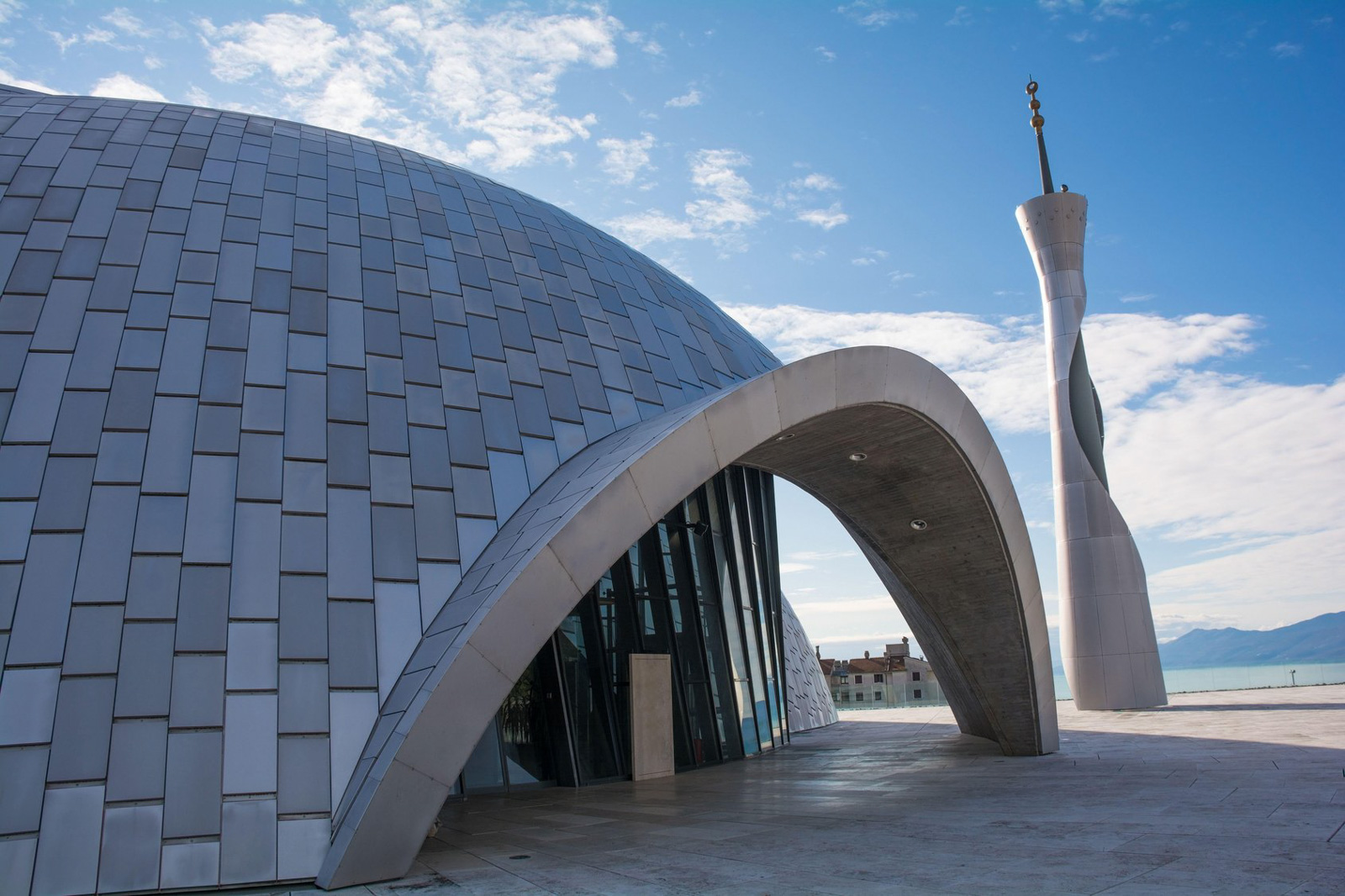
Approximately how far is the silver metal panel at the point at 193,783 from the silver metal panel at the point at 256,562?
1.50 m

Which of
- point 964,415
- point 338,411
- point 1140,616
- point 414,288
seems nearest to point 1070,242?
point 1140,616

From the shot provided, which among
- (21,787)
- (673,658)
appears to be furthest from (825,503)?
(21,787)

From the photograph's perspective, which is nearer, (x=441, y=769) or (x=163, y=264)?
(x=441, y=769)

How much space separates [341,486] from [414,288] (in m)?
4.71

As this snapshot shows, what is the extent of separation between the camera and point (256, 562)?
11500 mm

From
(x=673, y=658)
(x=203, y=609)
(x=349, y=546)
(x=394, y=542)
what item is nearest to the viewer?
(x=203, y=609)

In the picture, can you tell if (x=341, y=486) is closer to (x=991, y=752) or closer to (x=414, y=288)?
(x=414, y=288)

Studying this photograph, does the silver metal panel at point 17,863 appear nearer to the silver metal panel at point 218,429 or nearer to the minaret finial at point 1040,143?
the silver metal panel at point 218,429

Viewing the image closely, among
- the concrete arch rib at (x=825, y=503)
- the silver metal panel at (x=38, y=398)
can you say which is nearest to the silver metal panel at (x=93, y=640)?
the silver metal panel at (x=38, y=398)

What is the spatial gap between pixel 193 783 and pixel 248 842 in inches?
35.1

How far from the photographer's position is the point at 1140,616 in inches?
1420

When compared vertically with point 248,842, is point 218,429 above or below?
A: above

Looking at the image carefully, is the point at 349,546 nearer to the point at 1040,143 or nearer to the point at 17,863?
the point at 17,863

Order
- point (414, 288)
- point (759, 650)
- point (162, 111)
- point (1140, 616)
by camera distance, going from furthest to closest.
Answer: point (1140, 616) < point (759, 650) < point (162, 111) < point (414, 288)
